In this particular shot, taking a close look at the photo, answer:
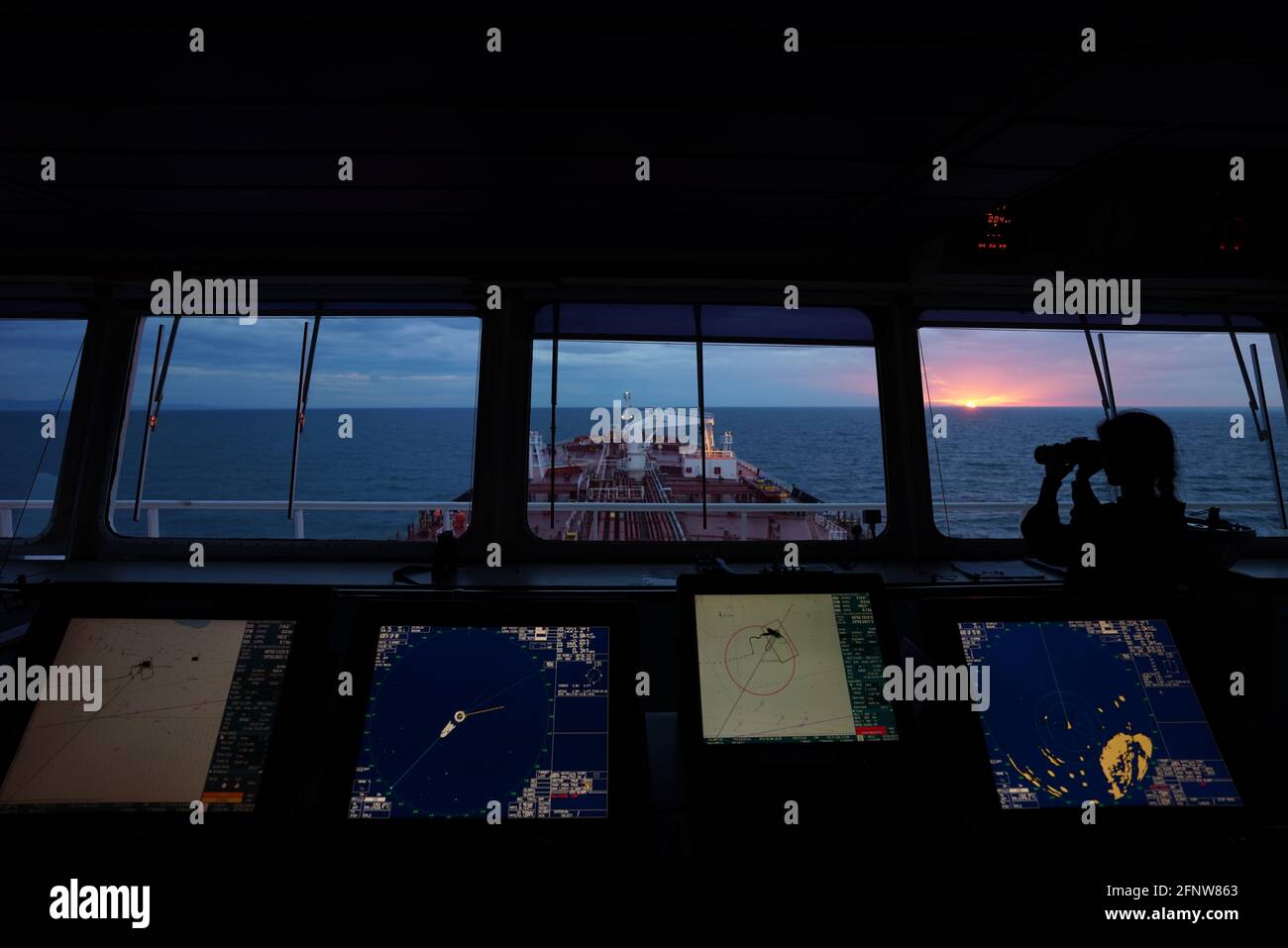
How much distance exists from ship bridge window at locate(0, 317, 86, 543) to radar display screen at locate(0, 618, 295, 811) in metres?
2.74

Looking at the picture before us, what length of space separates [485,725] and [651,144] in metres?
1.71

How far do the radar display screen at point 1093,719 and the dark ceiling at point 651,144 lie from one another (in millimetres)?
1299

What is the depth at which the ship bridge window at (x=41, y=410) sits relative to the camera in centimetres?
307

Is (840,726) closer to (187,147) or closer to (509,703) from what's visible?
(509,703)

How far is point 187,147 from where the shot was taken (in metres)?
1.92

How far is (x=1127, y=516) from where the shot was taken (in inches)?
70.9

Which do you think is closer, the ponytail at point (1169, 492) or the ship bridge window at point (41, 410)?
the ponytail at point (1169, 492)

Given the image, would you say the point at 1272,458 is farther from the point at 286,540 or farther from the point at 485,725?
Answer: the point at 286,540

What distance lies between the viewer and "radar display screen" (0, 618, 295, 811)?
96cm

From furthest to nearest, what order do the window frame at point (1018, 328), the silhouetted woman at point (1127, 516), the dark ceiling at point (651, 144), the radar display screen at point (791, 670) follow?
the window frame at point (1018, 328), the silhouetted woman at point (1127, 516), the dark ceiling at point (651, 144), the radar display screen at point (791, 670)

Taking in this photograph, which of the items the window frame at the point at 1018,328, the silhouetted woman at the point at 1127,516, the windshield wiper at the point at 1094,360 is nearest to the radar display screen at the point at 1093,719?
the silhouetted woman at the point at 1127,516

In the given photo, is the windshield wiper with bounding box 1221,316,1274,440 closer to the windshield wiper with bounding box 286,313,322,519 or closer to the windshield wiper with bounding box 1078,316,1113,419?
the windshield wiper with bounding box 1078,316,1113,419

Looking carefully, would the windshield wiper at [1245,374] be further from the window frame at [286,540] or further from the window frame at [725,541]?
the window frame at [286,540]

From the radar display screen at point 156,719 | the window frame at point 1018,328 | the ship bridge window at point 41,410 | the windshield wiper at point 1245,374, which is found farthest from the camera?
the windshield wiper at point 1245,374
